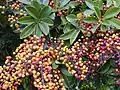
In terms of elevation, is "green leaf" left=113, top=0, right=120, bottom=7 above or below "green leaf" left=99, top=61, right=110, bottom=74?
above

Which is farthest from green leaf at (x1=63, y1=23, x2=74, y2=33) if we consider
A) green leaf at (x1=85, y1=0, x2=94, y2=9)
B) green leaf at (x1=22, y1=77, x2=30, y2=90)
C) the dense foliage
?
green leaf at (x1=22, y1=77, x2=30, y2=90)

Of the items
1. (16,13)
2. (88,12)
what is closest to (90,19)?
(88,12)

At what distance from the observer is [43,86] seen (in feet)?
3.55

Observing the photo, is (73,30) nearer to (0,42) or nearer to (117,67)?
(117,67)

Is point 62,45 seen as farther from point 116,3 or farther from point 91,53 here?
point 116,3

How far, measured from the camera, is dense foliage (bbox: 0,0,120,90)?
1136mm

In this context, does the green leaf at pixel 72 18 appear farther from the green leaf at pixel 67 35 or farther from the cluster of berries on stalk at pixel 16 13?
the cluster of berries on stalk at pixel 16 13

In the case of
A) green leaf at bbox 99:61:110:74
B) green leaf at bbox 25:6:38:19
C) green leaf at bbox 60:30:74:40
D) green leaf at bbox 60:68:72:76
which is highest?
green leaf at bbox 25:6:38:19

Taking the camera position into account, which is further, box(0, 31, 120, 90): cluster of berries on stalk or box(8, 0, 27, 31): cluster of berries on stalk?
box(8, 0, 27, 31): cluster of berries on stalk

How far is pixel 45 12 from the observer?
124 cm

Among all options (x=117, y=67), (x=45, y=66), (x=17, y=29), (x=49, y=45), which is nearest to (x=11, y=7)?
(x=17, y=29)

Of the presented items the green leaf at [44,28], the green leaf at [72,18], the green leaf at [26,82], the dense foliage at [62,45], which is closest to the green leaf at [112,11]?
the dense foliage at [62,45]

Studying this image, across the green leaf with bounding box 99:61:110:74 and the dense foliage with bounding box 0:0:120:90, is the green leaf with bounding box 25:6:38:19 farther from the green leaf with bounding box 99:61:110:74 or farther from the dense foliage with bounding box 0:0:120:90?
the green leaf with bounding box 99:61:110:74

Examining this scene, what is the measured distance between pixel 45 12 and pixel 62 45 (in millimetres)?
130
